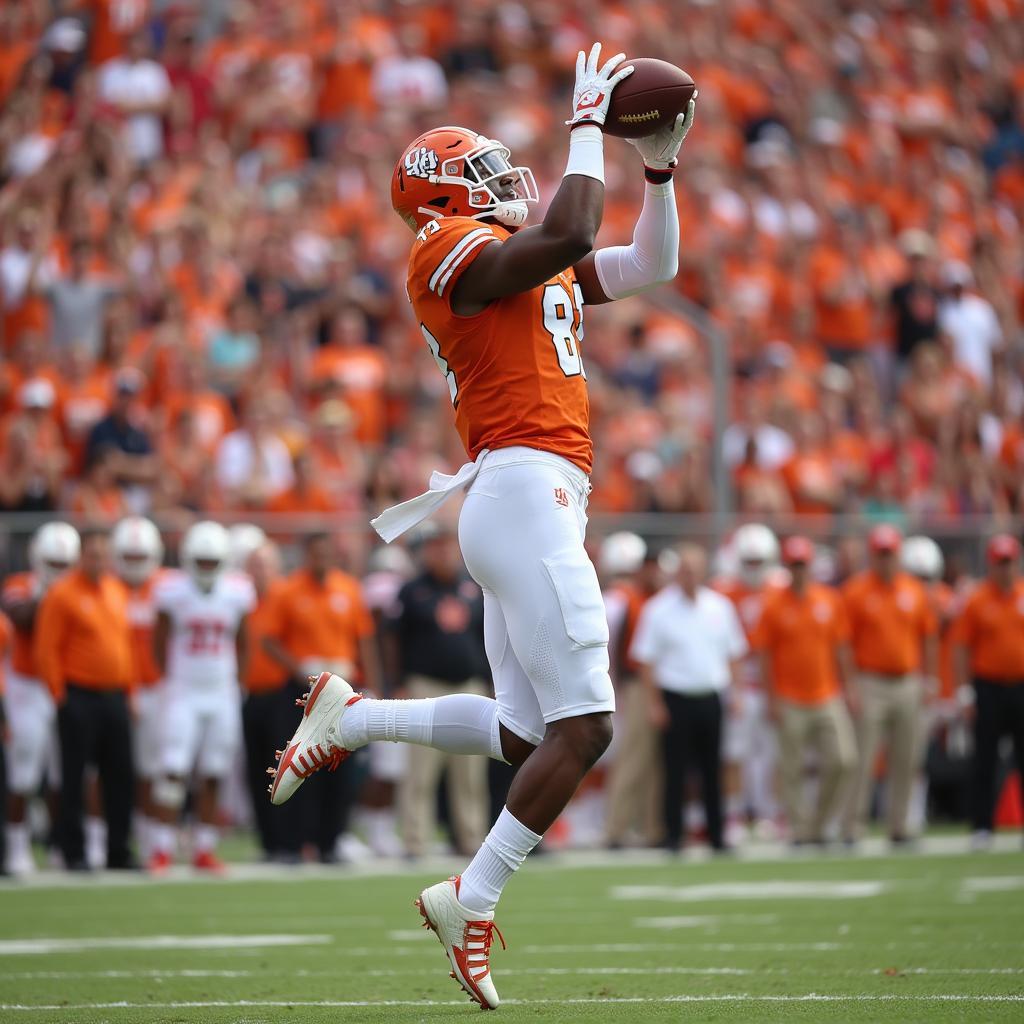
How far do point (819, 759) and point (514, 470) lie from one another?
8.42 metres

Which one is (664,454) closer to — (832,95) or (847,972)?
(832,95)

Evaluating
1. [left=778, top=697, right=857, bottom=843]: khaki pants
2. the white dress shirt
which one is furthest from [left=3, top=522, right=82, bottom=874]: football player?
[left=778, top=697, right=857, bottom=843]: khaki pants

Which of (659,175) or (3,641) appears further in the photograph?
(3,641)

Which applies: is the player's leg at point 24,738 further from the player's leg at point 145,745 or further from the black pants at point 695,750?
the black pants at point 695,750

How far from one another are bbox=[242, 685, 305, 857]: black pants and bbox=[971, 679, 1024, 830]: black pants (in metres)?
4.37

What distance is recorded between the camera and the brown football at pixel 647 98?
540cm

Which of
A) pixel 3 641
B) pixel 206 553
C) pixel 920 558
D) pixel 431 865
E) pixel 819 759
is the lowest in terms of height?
pixel 431 865

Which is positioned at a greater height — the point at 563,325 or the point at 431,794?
the point at 563,325

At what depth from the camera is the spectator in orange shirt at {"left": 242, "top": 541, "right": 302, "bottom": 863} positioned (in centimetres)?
1205

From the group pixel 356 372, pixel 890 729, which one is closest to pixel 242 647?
pixel 356 372

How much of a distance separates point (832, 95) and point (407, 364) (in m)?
7.50

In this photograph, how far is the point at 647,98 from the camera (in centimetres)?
539

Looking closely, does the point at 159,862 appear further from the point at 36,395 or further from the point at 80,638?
the point at 36,395

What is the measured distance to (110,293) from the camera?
13.7m
